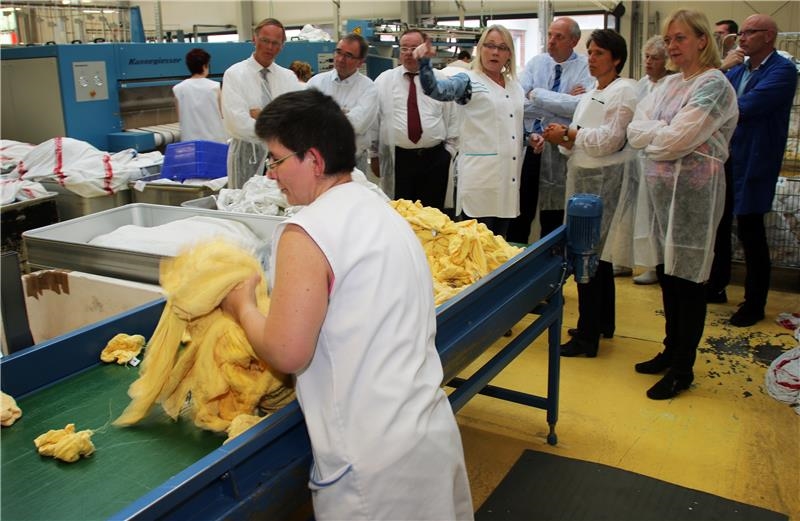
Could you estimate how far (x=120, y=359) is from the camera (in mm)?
1827

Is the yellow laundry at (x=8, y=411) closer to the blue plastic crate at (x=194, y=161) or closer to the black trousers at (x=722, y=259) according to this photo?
the blue plastic crate at (x=194, y=161)

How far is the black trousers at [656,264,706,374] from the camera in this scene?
113 inches

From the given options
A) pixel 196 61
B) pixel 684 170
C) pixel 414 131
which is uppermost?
pixel 196 61

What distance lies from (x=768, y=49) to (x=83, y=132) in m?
4.41

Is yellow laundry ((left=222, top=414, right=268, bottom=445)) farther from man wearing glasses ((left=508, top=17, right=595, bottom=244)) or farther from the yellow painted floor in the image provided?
man wearing glasses ((left=508, top=17, right=595, bottom=244))

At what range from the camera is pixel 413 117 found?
4246 millimetres

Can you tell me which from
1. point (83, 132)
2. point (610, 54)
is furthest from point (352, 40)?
point (83, 132)

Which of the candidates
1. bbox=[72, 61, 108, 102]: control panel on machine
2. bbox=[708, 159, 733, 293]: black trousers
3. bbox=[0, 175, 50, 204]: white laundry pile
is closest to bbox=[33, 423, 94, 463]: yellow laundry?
bbox=[0, 175, 50, 204]: white laundry pile

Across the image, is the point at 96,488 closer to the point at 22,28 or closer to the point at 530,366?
the point at 530,366

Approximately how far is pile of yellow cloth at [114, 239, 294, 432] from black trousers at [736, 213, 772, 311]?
307cm

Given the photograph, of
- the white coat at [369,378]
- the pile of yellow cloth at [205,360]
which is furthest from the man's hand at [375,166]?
the white coat at [369,378]

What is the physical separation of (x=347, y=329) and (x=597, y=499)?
1.51 meters

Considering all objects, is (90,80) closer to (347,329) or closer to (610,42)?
(610,42)

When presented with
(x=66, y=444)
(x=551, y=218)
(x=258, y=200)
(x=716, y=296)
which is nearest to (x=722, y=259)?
(x=716, y=296)
